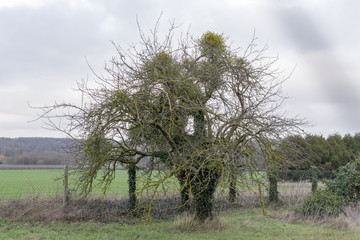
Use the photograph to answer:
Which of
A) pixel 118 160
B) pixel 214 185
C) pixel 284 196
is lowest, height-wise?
pixel 284 196

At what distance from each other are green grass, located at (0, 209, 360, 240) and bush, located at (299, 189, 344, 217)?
1249 mm

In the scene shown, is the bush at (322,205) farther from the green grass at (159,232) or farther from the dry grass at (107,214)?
the green grass at (159,232)

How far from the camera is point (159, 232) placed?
872cm

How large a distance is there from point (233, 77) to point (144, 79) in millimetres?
2506

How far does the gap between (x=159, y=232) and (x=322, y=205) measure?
19.3 ft

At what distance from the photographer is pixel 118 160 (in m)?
9.20

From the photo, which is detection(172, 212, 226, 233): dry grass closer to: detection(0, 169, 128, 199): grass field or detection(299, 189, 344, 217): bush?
detection(0, 169, 128, 199): grass field

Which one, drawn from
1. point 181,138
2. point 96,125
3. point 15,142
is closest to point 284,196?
point 181,138

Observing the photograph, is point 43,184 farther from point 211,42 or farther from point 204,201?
point 211,42

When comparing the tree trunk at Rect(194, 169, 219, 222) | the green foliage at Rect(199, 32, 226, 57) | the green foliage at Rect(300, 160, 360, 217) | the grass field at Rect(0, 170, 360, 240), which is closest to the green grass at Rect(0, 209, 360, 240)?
the grass field at Rect(0, 170, 360, 240)

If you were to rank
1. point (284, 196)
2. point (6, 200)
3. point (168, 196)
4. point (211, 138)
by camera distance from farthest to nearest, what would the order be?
point (284, 196) → point (168, 196) → point (6, 200) → point (211, 138)

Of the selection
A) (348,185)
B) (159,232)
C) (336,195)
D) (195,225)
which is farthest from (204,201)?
(348,185)

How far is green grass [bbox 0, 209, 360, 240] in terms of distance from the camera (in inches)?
324

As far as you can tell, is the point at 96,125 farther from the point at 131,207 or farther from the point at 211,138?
the point at 131,207
